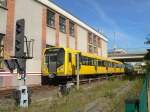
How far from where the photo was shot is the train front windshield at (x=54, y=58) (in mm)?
25945

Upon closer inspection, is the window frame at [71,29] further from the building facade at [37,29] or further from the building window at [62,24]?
the building window at [62,24]

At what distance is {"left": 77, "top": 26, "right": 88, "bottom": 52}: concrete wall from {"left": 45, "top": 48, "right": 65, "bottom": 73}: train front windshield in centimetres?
1610

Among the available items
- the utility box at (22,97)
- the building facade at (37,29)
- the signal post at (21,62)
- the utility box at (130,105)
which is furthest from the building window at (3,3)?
the utility box at (130,105)

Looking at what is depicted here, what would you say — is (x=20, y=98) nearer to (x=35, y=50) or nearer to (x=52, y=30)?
(x=35, y=50)

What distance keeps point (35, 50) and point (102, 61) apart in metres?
11.6

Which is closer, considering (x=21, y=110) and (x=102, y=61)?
(x=21, y=110)

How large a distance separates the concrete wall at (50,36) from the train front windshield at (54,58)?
5144 millimetres

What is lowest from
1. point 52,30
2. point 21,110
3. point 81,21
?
point 21,110

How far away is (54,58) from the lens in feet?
86.5

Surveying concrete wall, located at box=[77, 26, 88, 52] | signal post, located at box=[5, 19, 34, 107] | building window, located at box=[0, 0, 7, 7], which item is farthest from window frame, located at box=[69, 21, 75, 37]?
signal post, located at box=[5, 19, 34, 107]

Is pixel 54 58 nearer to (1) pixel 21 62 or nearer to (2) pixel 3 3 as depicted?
(2) pixel 3 3

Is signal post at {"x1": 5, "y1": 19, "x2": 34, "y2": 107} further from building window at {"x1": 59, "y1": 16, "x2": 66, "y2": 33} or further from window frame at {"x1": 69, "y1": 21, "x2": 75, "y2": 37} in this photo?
window frame at {"x1": 69, "y1": 21, "x2": 75, "y2": 37}

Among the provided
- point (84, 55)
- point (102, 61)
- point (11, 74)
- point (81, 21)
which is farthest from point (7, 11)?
point (81, 21)

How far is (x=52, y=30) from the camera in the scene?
3334cm
